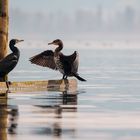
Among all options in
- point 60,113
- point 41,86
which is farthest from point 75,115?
point 41,86

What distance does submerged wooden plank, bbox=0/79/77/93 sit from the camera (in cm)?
2794

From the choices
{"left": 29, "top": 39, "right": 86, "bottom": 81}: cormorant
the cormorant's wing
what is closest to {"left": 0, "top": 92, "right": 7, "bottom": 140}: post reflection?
{"left": 29, "top": 39, "right": 86, "bottom": 81}: cormorant

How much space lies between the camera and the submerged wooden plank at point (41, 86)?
27938 mm

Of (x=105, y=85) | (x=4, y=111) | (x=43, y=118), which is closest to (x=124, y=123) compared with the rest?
(x=43, y=118)

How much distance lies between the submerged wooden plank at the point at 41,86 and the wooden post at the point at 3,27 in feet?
3.63

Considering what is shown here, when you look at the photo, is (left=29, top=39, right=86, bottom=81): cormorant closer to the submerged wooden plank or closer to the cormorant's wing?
the cormorant's wing

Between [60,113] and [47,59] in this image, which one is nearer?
[60,113]

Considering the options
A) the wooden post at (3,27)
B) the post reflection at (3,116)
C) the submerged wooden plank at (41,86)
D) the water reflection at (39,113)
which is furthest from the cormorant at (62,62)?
the post reflection at (3,116)

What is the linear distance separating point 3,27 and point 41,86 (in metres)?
2.14

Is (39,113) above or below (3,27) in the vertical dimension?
below

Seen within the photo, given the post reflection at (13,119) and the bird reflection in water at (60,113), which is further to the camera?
the post reflection at (13,119)

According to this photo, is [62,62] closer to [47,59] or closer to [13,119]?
[47,59]

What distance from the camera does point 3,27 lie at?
93.8ft

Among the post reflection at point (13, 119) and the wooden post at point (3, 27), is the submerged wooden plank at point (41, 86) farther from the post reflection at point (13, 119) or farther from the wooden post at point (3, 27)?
the post reflection at point (13, 119)
